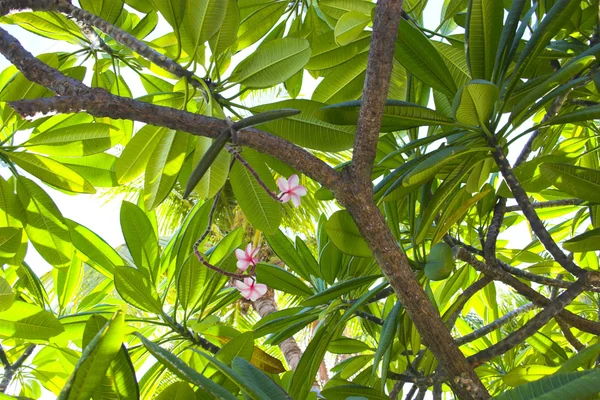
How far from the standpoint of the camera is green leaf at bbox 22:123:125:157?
121 centimetres

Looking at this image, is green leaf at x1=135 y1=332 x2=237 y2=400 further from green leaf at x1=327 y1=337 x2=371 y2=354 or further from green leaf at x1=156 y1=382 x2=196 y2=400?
green leaf at x1=327 y1=337 x2=371 y2=354

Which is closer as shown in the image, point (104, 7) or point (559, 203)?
point (104, 7)

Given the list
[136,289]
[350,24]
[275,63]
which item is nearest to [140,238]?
[136,289]

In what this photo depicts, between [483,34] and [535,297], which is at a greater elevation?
[483,34]

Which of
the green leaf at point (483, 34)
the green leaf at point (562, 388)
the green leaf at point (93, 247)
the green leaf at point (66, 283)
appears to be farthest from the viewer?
the green leaf at point (66, 283)

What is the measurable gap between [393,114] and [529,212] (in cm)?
27

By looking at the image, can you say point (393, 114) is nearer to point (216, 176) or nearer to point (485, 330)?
point (216, 176)

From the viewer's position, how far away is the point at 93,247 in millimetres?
1321

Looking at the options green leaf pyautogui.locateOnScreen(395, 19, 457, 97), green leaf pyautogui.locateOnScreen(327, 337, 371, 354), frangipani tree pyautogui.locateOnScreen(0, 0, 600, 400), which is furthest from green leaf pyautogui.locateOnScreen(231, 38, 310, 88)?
green leaf pyautogui.locateOnScreen(327, 337, 371, 354)

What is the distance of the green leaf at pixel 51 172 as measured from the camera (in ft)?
4.03

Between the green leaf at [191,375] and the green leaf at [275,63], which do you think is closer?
the green leaf at [191,375]

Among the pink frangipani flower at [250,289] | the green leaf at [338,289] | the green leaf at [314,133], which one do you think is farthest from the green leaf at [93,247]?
the green leaf at [314,133]

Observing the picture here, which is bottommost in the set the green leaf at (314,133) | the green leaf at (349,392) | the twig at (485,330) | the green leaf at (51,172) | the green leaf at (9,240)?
the green leaf at (349,392)

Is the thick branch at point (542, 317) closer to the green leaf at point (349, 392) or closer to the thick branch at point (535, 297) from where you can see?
the thick branch at point (535, 297)
